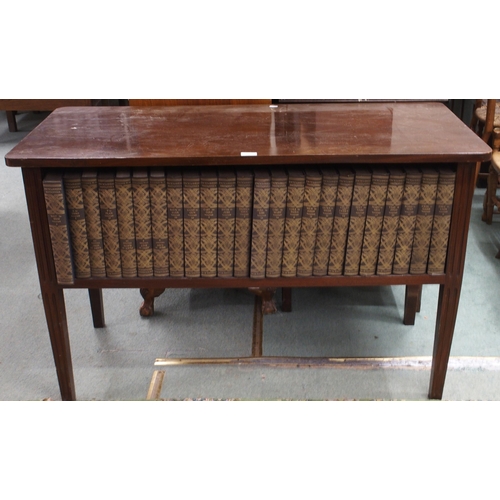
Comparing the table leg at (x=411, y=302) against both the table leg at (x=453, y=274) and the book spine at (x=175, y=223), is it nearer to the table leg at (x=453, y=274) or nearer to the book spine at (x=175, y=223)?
the table leg at (x=453, y=274)

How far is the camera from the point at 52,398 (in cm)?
191

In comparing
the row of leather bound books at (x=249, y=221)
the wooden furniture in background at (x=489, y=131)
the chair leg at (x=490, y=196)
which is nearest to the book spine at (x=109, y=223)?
the row of leather bound books at (x=249, y=221)

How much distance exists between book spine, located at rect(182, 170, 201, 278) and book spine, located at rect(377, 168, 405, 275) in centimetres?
49

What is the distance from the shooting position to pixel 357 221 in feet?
5.36

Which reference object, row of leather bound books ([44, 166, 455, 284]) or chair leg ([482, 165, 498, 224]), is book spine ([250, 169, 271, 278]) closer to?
row of leather bound books ([44, 166, 455, 284])

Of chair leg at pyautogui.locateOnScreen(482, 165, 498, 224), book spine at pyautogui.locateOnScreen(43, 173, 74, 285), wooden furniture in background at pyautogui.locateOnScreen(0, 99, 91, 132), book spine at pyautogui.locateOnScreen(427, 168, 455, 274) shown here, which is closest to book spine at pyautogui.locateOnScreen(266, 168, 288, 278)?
book spine at pyautogui.locateOnScreen(427, 168, 455, 274)

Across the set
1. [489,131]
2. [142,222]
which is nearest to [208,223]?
[142,222]

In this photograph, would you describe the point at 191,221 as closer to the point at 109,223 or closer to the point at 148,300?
the point at 109,223

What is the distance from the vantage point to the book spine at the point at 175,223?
1.58 m

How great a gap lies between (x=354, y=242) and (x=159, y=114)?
2.30ft

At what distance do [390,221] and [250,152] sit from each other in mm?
417

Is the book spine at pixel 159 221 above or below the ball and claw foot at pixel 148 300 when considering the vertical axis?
above

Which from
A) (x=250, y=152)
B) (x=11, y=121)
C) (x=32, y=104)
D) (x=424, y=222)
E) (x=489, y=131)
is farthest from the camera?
(x=11, y=121)

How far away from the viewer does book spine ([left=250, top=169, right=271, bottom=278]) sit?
157cm
